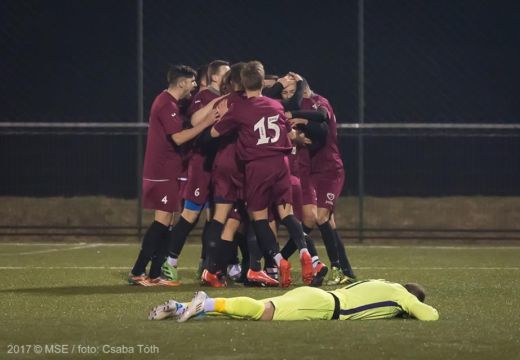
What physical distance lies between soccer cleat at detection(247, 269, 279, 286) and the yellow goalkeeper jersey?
266 cm

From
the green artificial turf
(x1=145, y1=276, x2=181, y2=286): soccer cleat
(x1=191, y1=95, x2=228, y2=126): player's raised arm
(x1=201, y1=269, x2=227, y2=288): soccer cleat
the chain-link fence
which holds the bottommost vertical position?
the green artificial turf

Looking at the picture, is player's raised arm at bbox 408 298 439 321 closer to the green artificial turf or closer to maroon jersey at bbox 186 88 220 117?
the green artificial turf

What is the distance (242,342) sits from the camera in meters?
8.32

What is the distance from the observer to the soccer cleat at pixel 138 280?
12.4 metres

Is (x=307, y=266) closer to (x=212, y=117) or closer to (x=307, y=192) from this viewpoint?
(x=307, y=192)

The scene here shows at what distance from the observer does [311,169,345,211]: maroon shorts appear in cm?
1288

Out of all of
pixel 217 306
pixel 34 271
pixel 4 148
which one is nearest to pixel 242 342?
pixel 217 306

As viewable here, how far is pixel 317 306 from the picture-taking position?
928 cm

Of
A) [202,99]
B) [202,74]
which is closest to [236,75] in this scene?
[202,99]

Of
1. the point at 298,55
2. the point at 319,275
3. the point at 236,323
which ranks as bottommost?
the point at 236,323

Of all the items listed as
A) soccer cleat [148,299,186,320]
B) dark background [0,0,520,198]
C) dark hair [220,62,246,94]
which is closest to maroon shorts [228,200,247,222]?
dark hair [220,62,246,94]

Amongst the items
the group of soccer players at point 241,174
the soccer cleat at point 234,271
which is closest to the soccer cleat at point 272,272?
the group of soccer players at point 241,174

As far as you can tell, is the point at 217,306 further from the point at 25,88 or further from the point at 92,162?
the point at 25,88

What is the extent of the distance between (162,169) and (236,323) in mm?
3657
